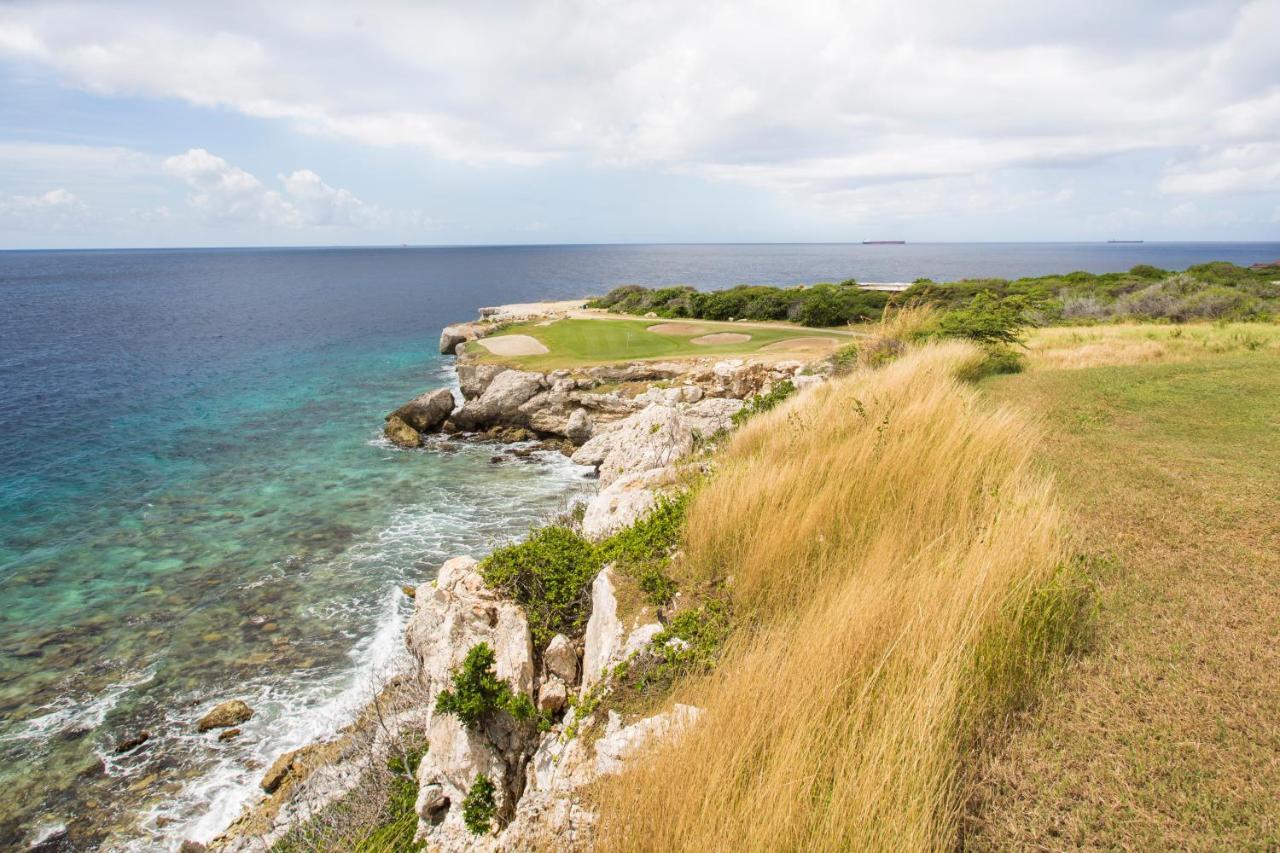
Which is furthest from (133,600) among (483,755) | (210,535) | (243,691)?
(483,755)

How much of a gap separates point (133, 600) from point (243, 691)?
450 centimetres

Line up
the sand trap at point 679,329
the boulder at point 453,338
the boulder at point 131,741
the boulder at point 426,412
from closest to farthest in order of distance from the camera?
the boulder at point 131,741
the boulder at point 426,412
the sand trap at point 679,329
the boulder at point 453,338

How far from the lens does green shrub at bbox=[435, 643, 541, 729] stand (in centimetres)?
518

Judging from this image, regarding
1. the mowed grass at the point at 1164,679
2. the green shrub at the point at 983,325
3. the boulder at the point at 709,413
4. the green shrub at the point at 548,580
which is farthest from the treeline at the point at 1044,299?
the green shrub at the point at 548,580

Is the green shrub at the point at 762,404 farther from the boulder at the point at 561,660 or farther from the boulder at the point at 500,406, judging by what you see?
the boulder at the point at 500,406

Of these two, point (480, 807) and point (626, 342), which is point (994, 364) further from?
point (626, 342)

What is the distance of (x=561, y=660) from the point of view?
5.81 m

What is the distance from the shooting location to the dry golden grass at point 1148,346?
1319 cm

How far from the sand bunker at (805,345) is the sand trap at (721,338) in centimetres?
203

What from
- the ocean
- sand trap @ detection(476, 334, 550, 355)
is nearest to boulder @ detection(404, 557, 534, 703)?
the ocean

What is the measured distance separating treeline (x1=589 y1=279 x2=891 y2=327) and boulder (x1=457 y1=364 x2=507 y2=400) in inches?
673

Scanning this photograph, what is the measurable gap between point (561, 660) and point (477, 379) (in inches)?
822

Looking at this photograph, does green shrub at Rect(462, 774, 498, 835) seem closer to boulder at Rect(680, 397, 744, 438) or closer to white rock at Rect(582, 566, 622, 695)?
white rock at Rect(582, 566, 622, 695)

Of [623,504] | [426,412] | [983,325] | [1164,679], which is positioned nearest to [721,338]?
[426,412]
